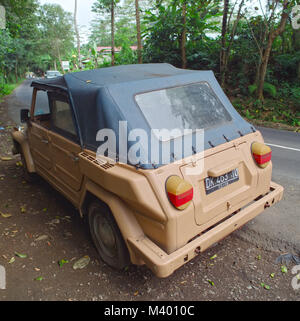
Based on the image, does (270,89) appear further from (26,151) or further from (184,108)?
(26,151)

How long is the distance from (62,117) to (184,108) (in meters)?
1.51

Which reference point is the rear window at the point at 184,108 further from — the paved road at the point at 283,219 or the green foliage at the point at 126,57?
the green foliage at the point at 126,57

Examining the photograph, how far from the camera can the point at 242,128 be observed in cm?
319

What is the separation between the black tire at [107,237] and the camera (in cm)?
271

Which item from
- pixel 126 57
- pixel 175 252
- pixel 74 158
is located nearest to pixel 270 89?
pixel 74 158

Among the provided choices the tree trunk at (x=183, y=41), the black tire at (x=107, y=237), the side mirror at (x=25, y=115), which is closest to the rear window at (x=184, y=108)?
the black tire at (x=107, y=237)

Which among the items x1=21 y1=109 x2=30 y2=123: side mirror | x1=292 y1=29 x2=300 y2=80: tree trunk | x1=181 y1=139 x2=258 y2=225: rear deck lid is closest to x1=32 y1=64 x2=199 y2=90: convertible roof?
x1=21 y1=109 x2=30 y2=123: side mirror

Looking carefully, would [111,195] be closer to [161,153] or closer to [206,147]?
[161,153]

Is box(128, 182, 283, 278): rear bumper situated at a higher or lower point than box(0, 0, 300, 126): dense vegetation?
lower

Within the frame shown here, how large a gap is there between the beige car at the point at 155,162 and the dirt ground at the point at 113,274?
27 cm

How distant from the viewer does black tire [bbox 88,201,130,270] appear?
8.90 feet

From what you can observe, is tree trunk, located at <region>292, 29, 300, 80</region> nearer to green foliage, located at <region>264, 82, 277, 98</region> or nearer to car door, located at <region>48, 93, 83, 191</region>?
green foliage, located at <region>264, 82, 277, 98</region>
